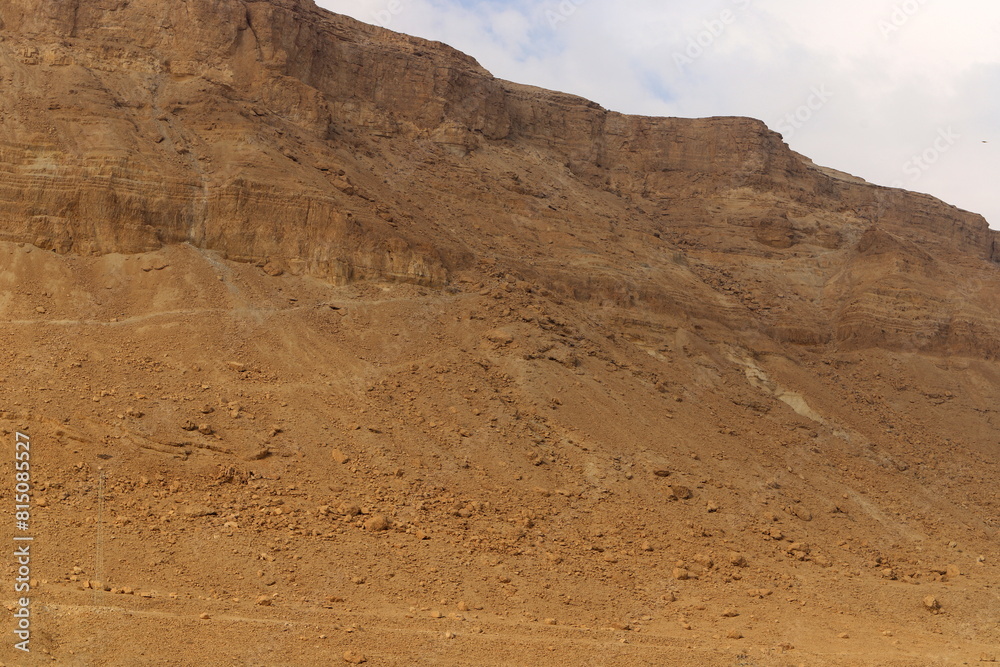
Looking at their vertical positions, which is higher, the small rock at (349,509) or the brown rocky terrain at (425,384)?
the brown rocky terrain at (425,384)

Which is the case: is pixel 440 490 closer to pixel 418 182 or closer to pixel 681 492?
pixel 681 492

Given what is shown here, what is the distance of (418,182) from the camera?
26484 millimetres

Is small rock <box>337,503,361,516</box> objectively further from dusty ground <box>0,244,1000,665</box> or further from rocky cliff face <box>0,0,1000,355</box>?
rocky cliff face <box>0,0,1000,355</box>

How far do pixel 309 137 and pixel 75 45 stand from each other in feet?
21.4

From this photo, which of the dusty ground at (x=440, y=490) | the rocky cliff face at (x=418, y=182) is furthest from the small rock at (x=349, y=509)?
the rocky cliff face at (x=418, y=182)

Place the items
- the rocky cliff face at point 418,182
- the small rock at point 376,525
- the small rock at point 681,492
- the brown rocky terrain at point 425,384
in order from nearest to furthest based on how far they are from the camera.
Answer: the brown rocky terrain at point 425,384 → the small rock at point 376,525 → the small rock at point 681,492 → the rocky cliff face at point 418,182

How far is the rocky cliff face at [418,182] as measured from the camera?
2053 cm

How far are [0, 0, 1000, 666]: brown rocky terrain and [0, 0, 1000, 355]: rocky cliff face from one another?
0.38 ft

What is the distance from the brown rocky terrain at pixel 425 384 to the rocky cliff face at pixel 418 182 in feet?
0.38

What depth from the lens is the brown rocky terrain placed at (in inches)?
492

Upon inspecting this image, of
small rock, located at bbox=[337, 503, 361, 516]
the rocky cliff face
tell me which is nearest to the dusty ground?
small rock, located at bbox=[337, 503, 361, 516]

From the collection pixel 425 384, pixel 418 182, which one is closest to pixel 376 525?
pixel 425 384

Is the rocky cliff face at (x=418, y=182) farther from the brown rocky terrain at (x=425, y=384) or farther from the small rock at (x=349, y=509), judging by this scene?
the small rock at (x=349, y=509)

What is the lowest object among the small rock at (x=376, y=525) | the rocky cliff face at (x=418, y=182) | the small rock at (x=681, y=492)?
the small rock at (x=376, y=525)
